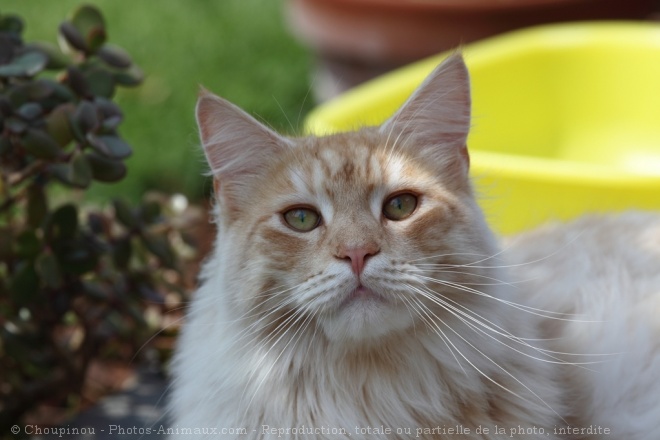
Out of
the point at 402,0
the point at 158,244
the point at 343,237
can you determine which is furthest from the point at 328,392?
the point at 402,0

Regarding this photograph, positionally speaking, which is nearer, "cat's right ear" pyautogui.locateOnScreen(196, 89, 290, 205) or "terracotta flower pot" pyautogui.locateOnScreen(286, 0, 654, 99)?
"cat's right ear" pyautogui.locateOnScreen(196, 89, 290, 205)

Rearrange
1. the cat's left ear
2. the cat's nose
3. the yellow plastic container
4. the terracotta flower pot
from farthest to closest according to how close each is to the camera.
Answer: the terracotta flower pot
the yellow plastic container
the cat's left ear
the cat's nose

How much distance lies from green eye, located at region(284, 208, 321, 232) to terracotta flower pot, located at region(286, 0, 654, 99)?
2739 millimetres

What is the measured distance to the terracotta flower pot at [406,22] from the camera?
424 cm

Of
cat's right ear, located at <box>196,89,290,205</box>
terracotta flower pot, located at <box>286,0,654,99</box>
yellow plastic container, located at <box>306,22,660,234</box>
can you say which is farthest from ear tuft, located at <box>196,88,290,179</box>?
terracotta flower pot, located at <box>286,0,654,99</box>

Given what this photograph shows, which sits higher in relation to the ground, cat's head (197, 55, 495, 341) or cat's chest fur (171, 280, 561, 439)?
cat's head (197, 55, 495, 341)

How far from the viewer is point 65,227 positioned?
2248mm

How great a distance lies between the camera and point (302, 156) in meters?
1.75

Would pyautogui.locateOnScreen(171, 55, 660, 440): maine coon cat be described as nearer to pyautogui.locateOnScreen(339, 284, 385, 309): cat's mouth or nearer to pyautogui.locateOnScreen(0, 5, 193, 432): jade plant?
pyautogui.locateOnScreen(339, 284, 385, 309): cat's mouth

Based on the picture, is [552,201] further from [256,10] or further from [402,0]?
[256,10]

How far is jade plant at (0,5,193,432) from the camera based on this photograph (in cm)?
207

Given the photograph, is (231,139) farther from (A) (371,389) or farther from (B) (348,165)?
(A) (371,389)

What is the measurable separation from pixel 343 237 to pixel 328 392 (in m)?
0.35

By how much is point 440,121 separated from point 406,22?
261cm
